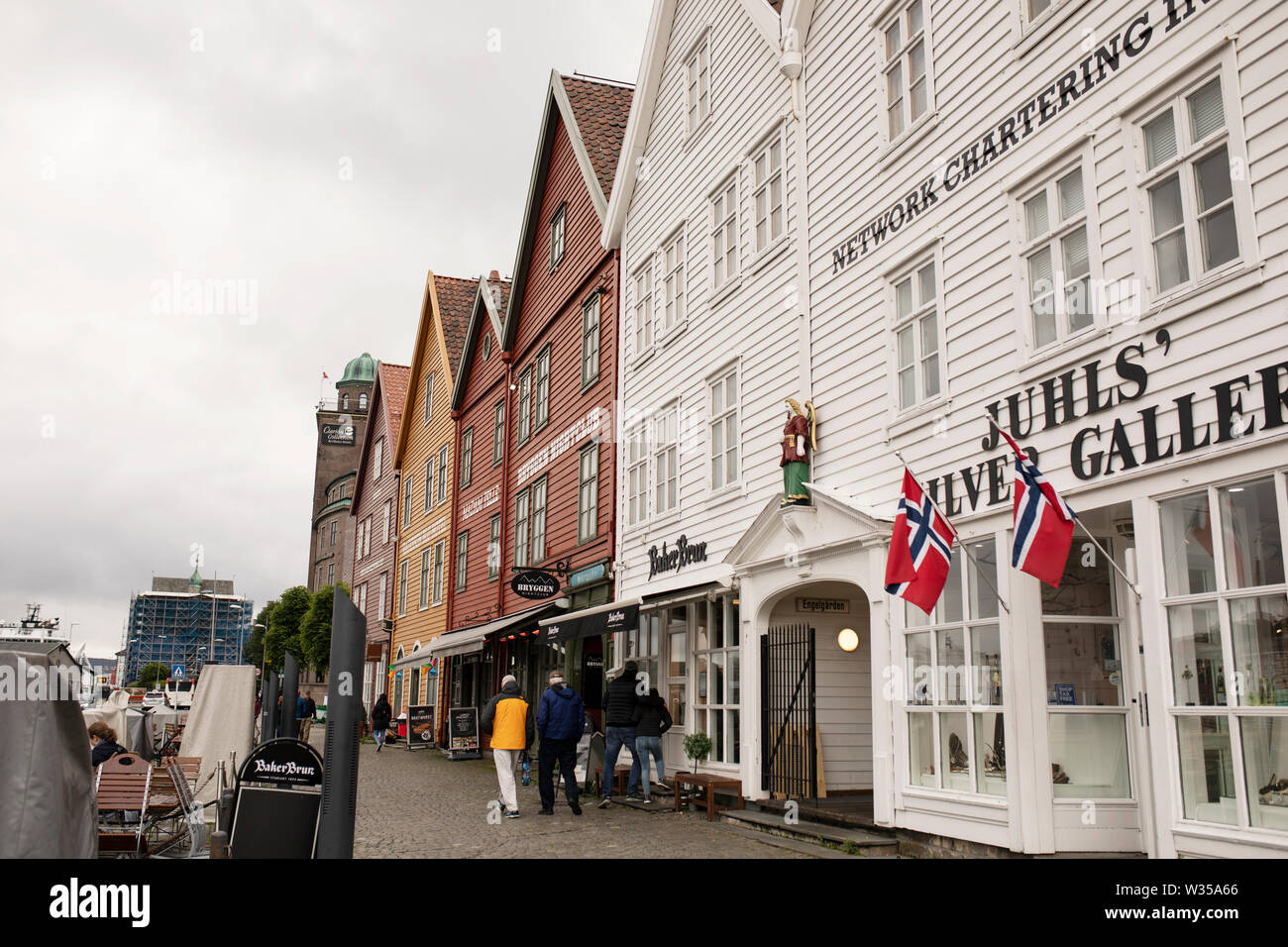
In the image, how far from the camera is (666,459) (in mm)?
18500

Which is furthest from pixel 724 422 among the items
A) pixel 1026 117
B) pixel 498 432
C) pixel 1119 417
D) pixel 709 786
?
pixel 498 432

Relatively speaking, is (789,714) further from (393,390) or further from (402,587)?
(393,390)

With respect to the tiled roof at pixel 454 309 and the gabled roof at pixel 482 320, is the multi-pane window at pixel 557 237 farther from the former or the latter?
the tiled roof at pixel 454 309

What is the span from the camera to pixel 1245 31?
25.2 ft

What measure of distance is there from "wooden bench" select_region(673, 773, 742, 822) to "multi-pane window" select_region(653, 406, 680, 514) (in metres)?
4.55

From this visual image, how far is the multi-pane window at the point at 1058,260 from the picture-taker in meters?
9.22

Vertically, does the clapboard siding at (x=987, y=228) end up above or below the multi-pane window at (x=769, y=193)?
below

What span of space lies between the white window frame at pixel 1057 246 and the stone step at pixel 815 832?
15.7ft

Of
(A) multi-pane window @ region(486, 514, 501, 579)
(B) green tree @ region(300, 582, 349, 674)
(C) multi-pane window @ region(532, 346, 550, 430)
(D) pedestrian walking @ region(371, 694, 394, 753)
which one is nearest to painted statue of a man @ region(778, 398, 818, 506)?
(C) multi-pane window @ region(532, 346, 550, 430)

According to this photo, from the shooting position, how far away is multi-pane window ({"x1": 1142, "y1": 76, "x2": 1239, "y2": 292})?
25.8 ft

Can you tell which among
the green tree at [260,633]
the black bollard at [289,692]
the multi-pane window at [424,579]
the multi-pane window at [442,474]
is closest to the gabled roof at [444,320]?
the multi-pane window at [442,474]

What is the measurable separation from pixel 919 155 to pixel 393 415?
1372 inches

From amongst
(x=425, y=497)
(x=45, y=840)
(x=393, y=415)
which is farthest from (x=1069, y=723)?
(x=393, y=415)
